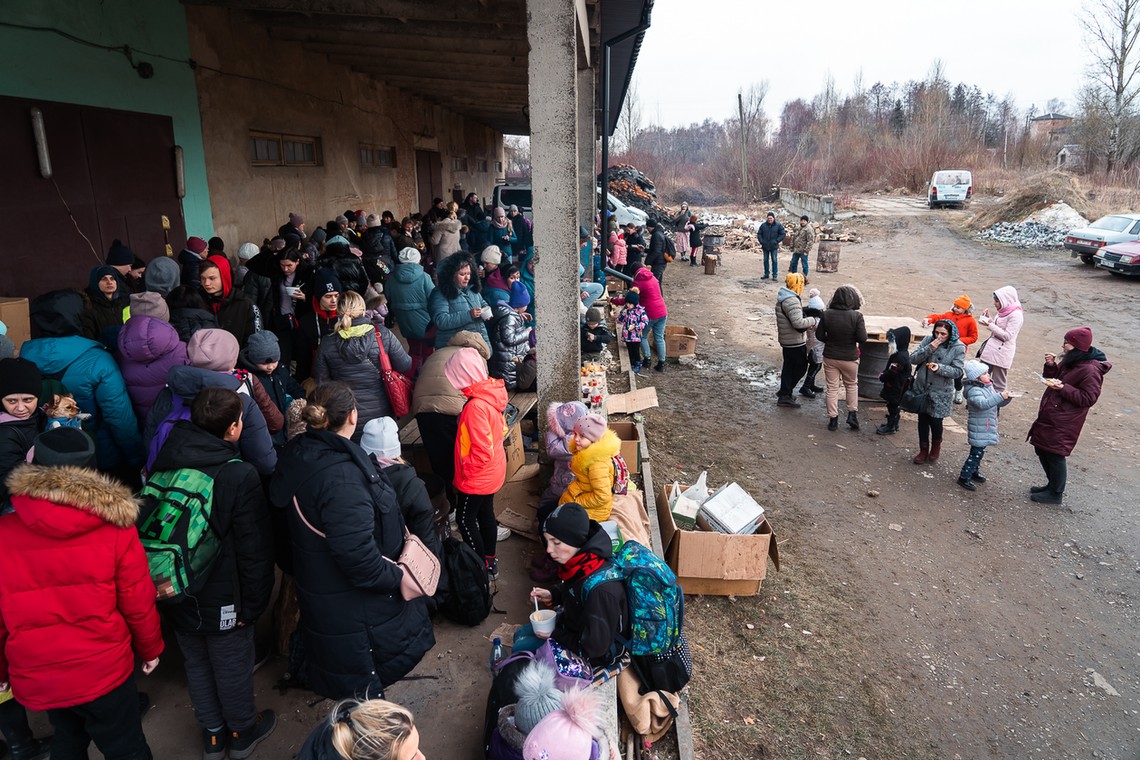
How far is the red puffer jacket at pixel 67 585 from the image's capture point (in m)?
2.39

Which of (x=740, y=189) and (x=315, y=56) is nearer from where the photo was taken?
(x=315, y=56)

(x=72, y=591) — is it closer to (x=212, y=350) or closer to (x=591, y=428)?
(x=212, y=350)

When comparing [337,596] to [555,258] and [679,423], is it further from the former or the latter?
[679,423]

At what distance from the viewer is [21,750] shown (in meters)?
3.08

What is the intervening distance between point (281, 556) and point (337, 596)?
48 centimetres

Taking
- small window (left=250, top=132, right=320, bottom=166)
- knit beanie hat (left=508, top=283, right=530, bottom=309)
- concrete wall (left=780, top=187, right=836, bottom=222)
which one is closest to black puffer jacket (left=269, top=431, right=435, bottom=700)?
knit beanie hat (left=508, top=283, right=530, bottom=309)

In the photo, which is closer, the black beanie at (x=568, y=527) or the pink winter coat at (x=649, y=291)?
the black beanie at (x=568, y=527)

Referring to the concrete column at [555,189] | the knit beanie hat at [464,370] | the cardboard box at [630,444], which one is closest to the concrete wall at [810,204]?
the cardboard box at [630,444]

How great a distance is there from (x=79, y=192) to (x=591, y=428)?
207 inches

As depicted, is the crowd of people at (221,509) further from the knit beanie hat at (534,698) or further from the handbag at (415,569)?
the knit beanie hat at (534,698)

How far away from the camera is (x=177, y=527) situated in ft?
9.20

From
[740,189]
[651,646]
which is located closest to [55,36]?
[651,646]

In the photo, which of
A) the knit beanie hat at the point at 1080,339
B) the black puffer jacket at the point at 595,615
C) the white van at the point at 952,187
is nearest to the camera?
the black puffer jacket at the point at 595,615

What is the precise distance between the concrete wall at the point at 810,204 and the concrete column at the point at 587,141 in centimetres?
1792
